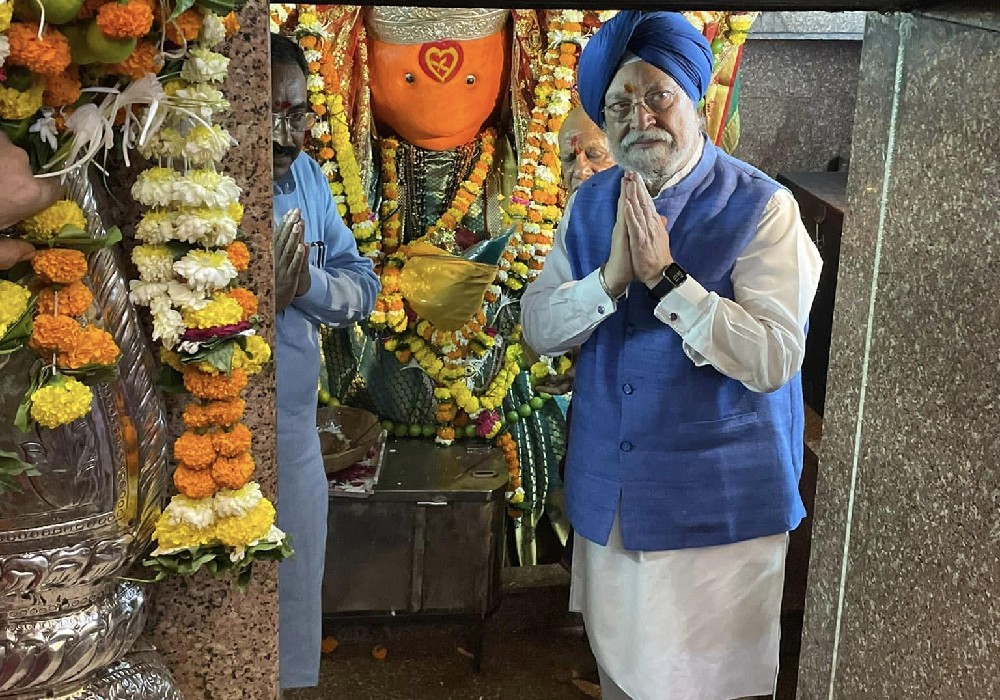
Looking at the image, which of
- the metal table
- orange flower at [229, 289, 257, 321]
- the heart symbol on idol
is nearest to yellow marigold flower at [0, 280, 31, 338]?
orange flower at [229, 289, 257, 321]

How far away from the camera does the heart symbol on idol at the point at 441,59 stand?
1770 mm

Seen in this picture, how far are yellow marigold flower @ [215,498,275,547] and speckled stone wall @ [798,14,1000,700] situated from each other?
0.93m

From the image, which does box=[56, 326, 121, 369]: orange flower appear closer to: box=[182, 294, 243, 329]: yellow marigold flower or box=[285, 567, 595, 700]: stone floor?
box=[182, 294, 243, 329]: yellow marigold flower

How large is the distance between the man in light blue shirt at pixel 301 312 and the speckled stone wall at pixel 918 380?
0.78 meters

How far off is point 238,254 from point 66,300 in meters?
0.20

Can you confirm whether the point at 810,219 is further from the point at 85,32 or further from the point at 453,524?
the point at 85,32

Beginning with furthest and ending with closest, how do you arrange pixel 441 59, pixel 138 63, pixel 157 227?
pixel 441 59
pixel 157 227
pixel 138 63

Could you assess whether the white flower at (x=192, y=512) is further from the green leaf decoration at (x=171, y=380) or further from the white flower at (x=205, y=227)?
the white flower at (x=205, y=227)

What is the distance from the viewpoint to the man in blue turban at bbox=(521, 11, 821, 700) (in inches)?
60.0

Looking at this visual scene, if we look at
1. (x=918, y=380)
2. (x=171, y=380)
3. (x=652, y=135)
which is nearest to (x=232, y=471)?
(x=171, y=380)

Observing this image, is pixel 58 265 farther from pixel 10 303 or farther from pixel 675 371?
pixel 675 371

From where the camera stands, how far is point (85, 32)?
3.62 feet

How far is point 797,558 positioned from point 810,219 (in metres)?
0.58

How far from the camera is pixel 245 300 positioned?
1.31 meters
